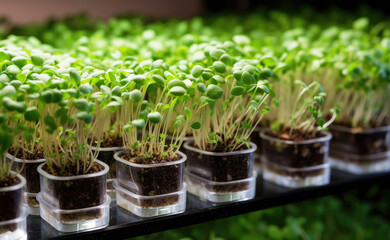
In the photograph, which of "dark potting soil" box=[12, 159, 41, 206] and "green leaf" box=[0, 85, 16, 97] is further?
"dark potting soil" box=[12, 159, 41, 206]

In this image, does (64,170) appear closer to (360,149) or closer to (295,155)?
(295,155)

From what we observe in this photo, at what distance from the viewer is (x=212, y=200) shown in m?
1.26

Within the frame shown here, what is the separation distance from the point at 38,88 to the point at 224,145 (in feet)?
1.74

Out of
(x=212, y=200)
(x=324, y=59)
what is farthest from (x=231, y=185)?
(x=324, y=59)

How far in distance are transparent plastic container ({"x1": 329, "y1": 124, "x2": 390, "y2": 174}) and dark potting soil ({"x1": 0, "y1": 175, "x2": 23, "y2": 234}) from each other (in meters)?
1.10

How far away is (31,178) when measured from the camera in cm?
113

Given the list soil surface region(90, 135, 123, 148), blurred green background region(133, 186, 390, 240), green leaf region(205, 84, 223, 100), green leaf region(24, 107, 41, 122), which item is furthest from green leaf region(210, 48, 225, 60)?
blurred green background region(133, 186, 390, 240)

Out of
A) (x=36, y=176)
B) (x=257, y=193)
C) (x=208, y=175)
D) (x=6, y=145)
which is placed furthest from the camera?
(x=257, y=193)

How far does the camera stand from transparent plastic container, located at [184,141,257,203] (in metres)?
1.23

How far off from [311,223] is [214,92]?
119 cm

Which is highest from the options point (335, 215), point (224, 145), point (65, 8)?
point (65, 8)

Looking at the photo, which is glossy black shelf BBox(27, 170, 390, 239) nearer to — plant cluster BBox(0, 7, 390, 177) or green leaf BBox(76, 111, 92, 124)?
plant cluster BBox(0, 7, 390, 177)

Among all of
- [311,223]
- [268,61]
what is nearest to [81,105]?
[268,61]

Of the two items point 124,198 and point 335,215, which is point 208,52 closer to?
point 124,198
